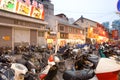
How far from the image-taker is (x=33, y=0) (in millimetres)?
35344

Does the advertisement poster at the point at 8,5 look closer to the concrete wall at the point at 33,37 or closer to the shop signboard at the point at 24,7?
the shop signboard at the point at 24,7

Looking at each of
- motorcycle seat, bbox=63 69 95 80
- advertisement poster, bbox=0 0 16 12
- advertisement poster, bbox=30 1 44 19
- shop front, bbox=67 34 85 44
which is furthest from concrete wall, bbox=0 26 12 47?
shop front, bbox=67 34 85 44

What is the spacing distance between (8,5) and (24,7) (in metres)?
4.49

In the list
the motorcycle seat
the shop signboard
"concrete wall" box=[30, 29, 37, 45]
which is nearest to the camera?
the motorcycle seat

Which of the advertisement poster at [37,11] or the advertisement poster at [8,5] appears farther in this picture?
the advertisement poster at [37,11]

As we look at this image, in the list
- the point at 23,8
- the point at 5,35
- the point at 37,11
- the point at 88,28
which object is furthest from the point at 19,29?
the point at 88,28

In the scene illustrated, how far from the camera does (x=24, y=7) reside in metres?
32.1

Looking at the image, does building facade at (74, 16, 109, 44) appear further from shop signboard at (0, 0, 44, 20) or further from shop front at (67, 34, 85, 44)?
shop signboard at (0, 0, 44, 20)

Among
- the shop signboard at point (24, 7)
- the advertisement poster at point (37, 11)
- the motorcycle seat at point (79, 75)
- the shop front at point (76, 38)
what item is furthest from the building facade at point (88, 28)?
the motorcycle seat at point (79, 75)

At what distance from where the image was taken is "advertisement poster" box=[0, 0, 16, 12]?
26.6 meters

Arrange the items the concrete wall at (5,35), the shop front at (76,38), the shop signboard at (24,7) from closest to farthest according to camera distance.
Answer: the concrete wall at (5,35), the shop signboard at (24,7), the shop front at (76,38)

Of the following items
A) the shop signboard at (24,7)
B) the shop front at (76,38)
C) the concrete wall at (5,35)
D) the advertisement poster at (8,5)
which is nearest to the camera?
the advertisement poster at (8,5)

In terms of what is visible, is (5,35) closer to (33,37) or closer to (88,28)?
(33,37)

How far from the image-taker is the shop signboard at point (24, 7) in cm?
2748
